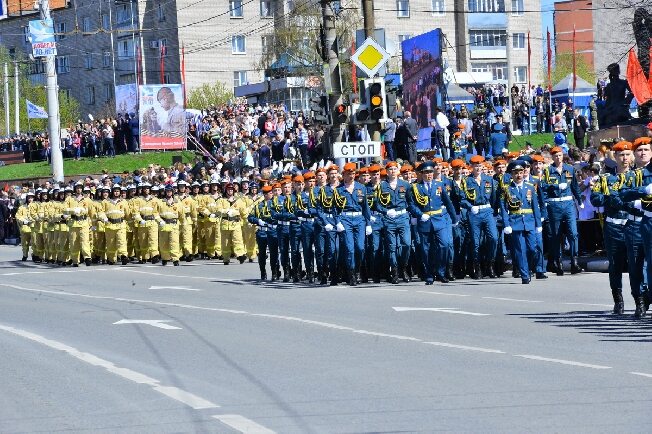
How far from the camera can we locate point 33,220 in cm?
3866

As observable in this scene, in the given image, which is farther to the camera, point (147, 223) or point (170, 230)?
point (147, 223)

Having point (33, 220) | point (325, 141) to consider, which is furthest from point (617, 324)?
point (33, 220)

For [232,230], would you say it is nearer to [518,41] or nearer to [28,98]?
[518,41]

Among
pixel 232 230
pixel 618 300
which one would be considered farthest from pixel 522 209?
pixel 232 230

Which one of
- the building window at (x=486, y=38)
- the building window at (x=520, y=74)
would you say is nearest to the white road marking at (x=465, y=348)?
the building window at (x=486, y=38)

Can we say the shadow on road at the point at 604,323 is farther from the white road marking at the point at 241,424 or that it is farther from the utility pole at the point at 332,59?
the utility pole at the point at 332,59

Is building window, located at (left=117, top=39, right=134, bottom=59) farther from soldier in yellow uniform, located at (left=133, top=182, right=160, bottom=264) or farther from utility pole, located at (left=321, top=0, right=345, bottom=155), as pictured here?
utility pole, located at (left=321, top=0, right=345, bottom=155)

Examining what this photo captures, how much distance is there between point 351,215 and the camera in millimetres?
23547

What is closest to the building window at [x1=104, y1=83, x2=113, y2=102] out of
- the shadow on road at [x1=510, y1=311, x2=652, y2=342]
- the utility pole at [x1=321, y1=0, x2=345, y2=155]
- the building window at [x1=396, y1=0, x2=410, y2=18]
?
the building window at [x1=396, y1=0, x2=410, y2=18]

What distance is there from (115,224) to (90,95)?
69.9 metres

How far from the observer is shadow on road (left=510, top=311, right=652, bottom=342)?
13875 mm

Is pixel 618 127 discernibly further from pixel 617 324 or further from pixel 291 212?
pixel 617 324

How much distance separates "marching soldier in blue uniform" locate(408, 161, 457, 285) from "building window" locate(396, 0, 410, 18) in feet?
243

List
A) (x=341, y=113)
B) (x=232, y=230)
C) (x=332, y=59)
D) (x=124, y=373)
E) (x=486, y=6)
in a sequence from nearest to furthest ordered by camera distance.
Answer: (x=124, y=373) < (x=341, y=113) < (x=332, y=59) < (x=232, y=230) < (x=486, y=6)
